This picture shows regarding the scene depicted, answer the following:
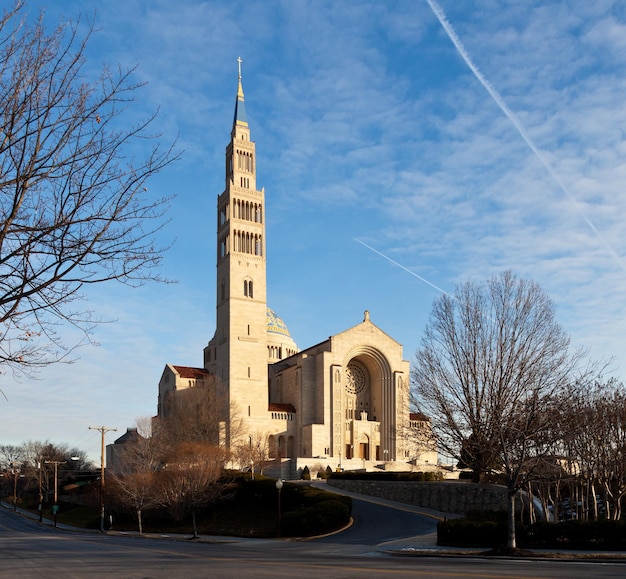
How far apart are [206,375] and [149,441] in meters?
23.7

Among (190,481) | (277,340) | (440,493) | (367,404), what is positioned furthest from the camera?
(277,340)

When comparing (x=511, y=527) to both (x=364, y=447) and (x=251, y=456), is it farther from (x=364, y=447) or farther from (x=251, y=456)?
(x=364, y=447)

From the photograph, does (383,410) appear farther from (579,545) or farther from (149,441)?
(579,545)

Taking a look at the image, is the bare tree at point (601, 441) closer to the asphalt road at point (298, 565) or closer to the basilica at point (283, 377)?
the asphalt road at point (298, 565)

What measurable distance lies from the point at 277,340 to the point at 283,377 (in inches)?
774

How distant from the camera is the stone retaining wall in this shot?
122 ft

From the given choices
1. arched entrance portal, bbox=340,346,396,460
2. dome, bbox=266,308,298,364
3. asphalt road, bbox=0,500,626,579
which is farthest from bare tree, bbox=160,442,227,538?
dome, bbox=266,308,298,364

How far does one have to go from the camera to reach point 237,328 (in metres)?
76.8

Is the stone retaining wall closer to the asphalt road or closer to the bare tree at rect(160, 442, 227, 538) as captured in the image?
the asphalt road

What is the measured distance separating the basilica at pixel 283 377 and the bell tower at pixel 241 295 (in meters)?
0.11

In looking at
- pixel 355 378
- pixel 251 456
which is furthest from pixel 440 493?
pixel 355 378

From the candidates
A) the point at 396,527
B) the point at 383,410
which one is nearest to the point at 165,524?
the point at 396,527

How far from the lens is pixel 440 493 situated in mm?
42656

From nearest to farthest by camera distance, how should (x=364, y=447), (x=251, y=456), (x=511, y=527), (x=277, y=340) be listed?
(x=511, y=527) → (x=251, y=456) → (x=364, y=447) → (x=277, y=340)
